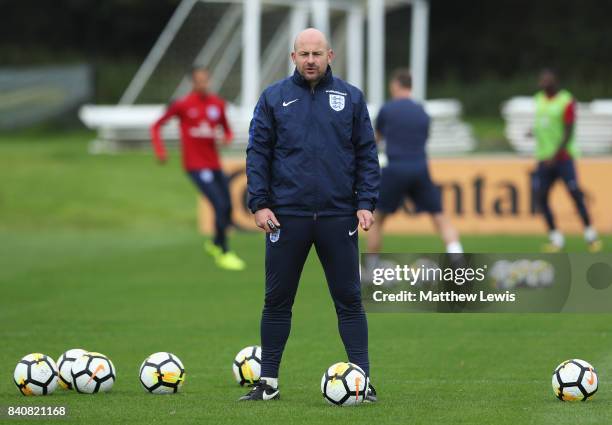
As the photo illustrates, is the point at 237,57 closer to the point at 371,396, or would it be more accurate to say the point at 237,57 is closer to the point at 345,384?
the point at 371,396

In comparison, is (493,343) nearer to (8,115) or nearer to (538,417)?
(538,417)

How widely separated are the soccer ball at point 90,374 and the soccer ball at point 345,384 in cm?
143

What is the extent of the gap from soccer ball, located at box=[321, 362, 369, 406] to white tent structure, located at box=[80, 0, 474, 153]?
2153 centimetres

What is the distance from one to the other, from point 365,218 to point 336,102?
2.19 feet

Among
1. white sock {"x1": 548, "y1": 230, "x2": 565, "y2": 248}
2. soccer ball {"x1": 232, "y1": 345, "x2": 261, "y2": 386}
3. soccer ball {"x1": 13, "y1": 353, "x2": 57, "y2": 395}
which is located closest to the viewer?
soccer ball {"x1": 13, "y1": 353, "x2": 57, "y2": 395}

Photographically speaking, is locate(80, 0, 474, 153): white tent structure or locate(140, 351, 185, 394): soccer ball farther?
locate(80, 0, 474, 153): white tent structure

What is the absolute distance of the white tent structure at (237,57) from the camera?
29.6 meters

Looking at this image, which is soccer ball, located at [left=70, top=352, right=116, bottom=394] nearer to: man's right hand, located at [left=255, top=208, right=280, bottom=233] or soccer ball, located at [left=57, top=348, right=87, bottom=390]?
soccer ball, located at [left=57, top=348, right=87, bottom=390]

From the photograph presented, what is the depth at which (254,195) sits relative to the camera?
7652 millimetres

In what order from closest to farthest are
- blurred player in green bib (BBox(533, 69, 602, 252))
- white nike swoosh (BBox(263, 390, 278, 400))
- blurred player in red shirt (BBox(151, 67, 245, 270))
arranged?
white nike swoosh (BBox(263, 390, 278, 400)) → blurred player in red shirt (BBox(151, 67, 245, 270)) → blurred player in green bib (BBox(533, 69, 602, 252))

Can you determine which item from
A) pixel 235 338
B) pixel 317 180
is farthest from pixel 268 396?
pixel 235 338

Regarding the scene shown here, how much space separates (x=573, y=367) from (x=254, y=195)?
2.06 m

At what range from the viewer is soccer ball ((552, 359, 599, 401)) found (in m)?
7.79

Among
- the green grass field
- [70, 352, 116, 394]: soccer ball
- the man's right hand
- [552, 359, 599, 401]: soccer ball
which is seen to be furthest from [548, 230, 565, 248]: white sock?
the man's right hand
